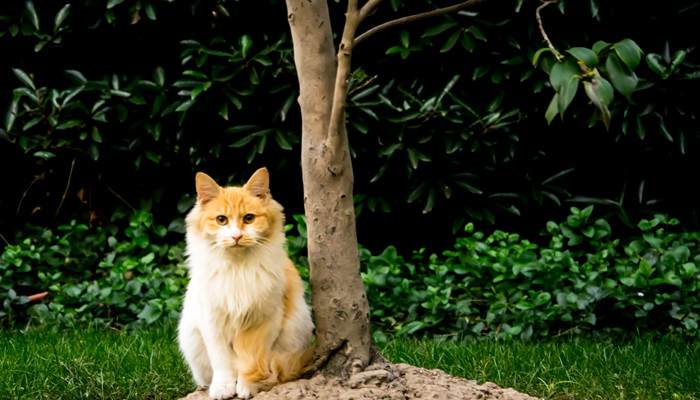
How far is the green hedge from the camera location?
14.9 feet

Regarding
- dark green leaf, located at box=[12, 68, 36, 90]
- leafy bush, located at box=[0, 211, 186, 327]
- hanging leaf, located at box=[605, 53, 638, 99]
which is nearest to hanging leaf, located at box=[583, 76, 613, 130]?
hanging leaf, located at box=[605, 53, 638, 99]

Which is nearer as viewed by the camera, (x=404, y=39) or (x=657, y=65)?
(x=657, y=65)

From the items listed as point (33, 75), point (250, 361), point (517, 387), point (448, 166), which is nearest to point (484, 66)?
point (448, 166)

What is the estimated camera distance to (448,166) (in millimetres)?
4984

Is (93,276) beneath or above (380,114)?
beneath

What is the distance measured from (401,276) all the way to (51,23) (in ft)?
10.4

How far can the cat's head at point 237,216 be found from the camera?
2.80 metres

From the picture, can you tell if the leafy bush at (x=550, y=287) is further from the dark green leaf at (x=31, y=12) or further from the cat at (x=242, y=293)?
the dark green leaf at (x=31, y=12)

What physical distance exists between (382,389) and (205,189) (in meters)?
1.10

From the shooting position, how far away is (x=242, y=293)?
2754 millimetres

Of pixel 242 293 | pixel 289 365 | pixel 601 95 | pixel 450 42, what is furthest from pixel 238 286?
pixel 450 42

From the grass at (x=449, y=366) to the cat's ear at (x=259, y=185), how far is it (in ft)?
3.66

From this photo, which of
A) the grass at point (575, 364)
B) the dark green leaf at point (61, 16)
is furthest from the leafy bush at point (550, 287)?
the dark green leaf at point (61, 16)

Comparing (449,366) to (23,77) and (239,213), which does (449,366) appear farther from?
(23,77)
